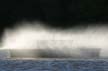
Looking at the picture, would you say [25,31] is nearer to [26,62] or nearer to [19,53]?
[19,53]

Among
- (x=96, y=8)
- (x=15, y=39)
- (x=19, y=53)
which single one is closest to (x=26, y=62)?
(x=19, y=53)

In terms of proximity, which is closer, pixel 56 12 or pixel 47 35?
pixel 56 12

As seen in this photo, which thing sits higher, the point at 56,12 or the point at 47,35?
the point at 56,12

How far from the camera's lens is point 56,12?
714cm

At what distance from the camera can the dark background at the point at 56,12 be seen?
712cm

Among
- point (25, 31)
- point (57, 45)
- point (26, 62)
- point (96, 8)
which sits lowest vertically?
point (26, 62)

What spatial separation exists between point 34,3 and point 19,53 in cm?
174

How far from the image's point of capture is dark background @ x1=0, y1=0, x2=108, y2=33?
712 cm

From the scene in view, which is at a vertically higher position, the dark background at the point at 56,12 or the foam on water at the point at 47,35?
the dark background at the point at 56,12

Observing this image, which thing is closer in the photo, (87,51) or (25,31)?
(87,51)

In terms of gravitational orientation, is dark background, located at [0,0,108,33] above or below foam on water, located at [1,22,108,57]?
above

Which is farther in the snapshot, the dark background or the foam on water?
the dark background

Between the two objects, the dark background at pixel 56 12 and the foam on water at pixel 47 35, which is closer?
the foam on water at pixel 47 35

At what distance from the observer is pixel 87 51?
5754 mm
